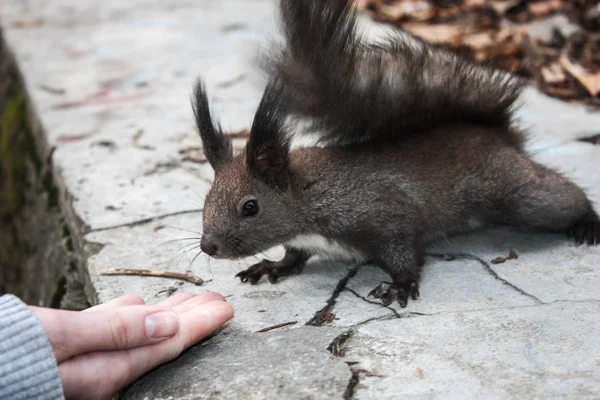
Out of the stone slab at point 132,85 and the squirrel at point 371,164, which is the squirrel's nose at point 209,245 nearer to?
the squirrel at point 371,164

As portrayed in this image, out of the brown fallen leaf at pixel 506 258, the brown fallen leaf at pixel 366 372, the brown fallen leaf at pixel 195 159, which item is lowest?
the brown fallen leaf at pixel 195 159

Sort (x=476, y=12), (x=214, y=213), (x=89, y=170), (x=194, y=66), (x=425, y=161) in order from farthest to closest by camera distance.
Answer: (x=476, y=12)
(x=194, y=66)
(x=89, y=170)
(x=425, y=161)
(x=214, y=213)

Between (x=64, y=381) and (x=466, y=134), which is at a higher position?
(x=466, y=134)

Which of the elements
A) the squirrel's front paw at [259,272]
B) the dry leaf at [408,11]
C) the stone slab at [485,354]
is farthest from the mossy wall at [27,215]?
the dry leaf at [408,11]

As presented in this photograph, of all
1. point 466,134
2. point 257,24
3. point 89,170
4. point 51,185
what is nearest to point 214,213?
point 466,134

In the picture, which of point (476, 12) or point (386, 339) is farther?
point (476, 12)

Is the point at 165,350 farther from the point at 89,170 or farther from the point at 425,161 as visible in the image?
the point at 89,170

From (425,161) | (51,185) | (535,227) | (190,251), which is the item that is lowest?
(51,185)

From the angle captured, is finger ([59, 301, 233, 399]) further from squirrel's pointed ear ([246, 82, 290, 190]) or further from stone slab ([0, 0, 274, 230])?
stone slab ([0, 0, 274, 230])
